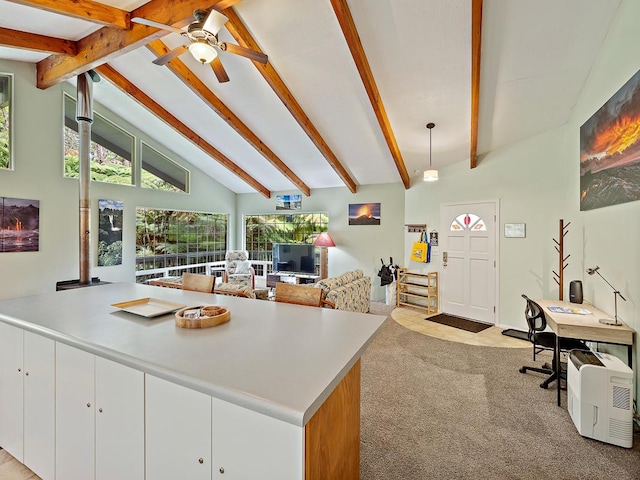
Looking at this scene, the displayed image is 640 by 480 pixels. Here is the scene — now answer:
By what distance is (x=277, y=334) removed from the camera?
1529mm

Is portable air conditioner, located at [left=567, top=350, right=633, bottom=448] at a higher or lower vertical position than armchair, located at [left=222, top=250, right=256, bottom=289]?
lower

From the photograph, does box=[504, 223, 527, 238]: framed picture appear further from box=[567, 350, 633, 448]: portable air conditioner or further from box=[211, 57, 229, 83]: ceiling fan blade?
box=[211, 57, 229, 83]: ceiling fan blade

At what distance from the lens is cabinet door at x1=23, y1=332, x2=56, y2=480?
166cm

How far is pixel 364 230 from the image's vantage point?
704 centimetres

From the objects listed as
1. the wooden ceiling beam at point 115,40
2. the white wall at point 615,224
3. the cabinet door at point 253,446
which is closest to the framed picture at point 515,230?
the white wall at point 615,224

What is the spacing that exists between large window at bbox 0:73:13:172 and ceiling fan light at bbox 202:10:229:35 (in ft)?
12.9

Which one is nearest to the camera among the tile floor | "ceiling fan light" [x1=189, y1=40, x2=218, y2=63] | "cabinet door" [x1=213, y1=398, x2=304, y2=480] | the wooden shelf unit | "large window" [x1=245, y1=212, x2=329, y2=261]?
"cabinet door" [x1=213, y1=398, x2=304, y2=480]

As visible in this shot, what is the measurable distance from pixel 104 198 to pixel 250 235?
371 centimetres

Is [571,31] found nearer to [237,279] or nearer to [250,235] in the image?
[237,279]

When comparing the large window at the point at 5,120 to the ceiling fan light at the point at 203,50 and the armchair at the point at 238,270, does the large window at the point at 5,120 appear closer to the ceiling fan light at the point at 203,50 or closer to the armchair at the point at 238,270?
the ceiling fan light at the point at 203,50

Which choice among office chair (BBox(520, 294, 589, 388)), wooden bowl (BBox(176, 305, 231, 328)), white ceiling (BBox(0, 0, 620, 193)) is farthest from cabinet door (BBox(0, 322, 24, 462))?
office chair (BBox(520, 294, 589, 388))

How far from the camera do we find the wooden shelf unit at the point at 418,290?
5.75m

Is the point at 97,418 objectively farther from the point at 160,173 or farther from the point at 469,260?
the point at 160,173

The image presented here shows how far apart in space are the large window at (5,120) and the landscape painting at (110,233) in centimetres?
130
